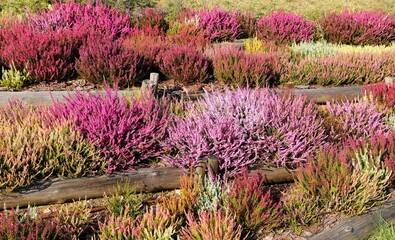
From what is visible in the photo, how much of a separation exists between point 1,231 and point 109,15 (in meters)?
7.47

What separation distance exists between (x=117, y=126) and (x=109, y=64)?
2.36 metres

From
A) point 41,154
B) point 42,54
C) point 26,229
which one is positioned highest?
point 42,54

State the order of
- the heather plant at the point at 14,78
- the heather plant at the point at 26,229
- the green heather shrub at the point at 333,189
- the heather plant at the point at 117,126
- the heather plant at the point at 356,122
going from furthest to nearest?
the heather plant at the point at 14,78 < the heather plant at the point at 356,122 < the heather plant at the point at 117,126 < the green heather shrub at the point at 333,189 < the heather plant at the point at 26,229

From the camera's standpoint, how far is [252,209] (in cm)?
Result: 461

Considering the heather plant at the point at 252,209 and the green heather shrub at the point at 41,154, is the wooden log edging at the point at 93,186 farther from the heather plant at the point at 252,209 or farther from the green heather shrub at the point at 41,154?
the heather plant at the point at 252,209

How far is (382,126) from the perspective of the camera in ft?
21.3

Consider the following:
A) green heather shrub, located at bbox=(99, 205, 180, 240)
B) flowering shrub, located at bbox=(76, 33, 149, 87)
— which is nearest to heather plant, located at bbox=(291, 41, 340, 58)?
flowering shrub, located at bbox=(76, 33, 149, 87)

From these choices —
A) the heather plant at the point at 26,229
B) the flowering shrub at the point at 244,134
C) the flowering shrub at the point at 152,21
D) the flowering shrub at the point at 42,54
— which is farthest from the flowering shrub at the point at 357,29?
the heather plant at the point at 26,229

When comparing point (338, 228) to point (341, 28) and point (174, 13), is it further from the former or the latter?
point (174, 13)

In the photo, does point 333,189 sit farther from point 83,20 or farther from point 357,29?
point 357,29

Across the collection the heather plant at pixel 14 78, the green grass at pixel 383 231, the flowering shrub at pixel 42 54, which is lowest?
the green grass at pixel 383 231

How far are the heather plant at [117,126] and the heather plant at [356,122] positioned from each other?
101 inches

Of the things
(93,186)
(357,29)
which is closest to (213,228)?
(93,186)

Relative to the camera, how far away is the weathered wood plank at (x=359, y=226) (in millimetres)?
4653
